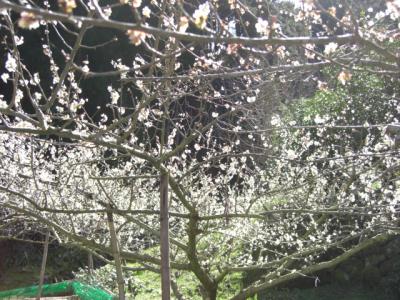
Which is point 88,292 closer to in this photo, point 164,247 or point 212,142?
point 212,142

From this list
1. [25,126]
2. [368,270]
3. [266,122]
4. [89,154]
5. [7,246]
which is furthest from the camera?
[7,246]

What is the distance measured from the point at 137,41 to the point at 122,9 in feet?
32.1

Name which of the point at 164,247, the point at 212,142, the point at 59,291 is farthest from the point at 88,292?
the point at 164,247

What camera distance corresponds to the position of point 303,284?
6809 mm

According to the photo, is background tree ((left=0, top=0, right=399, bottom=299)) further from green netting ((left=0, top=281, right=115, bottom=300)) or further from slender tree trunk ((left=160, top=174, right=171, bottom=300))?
green netting ((left=0, top=281, right=115, bottom=300))

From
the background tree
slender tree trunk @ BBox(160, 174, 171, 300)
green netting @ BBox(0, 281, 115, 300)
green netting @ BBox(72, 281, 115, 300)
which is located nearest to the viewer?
the background tree

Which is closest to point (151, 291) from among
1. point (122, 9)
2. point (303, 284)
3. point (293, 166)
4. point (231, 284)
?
point (231, 284)

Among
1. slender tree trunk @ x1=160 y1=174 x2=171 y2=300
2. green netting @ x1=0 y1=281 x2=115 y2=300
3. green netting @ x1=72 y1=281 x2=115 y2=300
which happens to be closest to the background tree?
slender tree trunk @ x1=160 y1=174 x2=171 y2=300

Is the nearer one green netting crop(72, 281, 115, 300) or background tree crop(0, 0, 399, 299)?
background tree crop(0, 0, 399, 299)

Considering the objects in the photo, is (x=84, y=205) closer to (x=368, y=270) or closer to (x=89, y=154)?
(x=89, y=154)

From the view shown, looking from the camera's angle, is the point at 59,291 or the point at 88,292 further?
the point at 59,291

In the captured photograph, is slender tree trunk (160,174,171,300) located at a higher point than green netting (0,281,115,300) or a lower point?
lower

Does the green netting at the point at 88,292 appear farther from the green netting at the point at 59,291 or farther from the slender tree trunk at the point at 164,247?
the slender tree trunk at the point at 164,247

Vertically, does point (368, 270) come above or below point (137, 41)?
above
